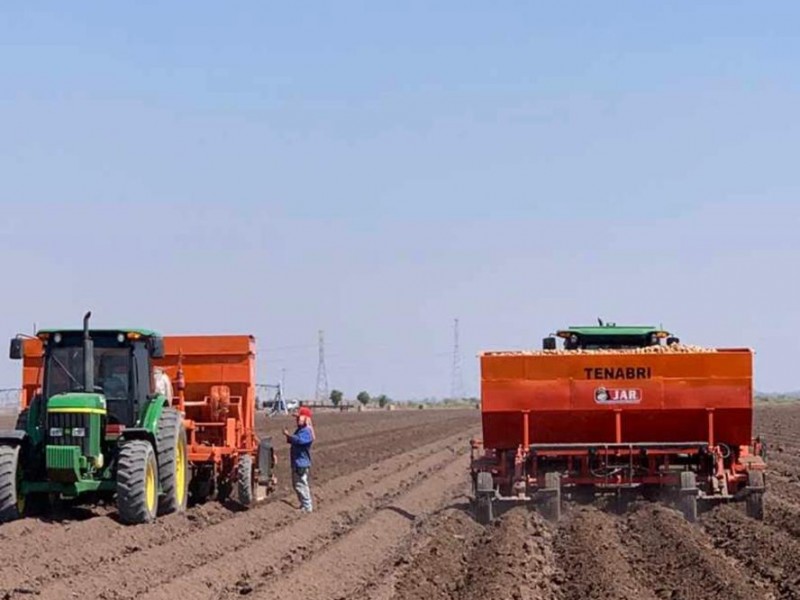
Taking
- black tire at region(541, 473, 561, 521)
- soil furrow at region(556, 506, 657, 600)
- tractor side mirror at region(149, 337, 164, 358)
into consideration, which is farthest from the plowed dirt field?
tractor side mirror at region(149, 337, 164, 358)

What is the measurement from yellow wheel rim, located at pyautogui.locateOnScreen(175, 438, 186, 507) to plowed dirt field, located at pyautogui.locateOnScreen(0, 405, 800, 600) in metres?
0.43

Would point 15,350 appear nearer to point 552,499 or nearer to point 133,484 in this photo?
point 133,484

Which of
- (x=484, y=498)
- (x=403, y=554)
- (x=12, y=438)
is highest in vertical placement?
(x=12, y=438)

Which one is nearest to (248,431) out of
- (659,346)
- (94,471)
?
(94,471)

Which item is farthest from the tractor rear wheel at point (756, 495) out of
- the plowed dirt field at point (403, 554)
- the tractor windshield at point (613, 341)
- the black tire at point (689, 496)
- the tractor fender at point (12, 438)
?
the tractor fender at point (12, 438)

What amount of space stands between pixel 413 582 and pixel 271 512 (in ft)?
21.8

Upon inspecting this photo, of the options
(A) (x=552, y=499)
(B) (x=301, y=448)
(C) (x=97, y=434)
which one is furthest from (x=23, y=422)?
(A) (x=552, y=499)

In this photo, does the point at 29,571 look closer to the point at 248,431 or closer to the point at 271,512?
the point at 271,512

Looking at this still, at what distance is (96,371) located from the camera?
59.3ft

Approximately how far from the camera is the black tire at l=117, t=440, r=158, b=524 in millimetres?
16734

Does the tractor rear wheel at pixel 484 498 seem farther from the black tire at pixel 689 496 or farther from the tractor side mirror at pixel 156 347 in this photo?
the tractor side mirror at pixel 156 347

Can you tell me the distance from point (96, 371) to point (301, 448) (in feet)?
10.4

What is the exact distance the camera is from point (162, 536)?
16.2 meters

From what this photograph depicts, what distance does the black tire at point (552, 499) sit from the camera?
18.2 m
